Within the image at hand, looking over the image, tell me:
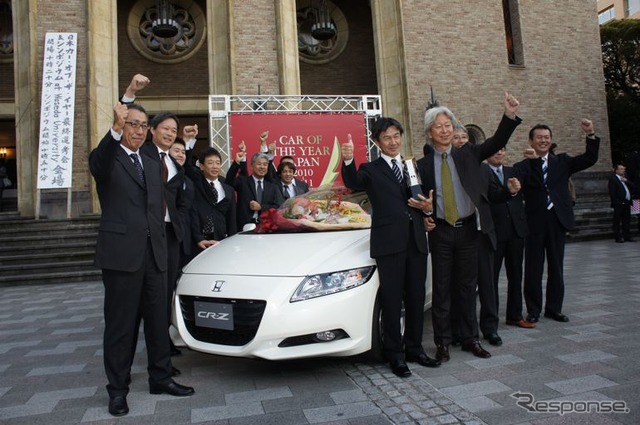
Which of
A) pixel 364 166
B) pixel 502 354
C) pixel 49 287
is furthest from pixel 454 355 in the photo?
pixel 49 287

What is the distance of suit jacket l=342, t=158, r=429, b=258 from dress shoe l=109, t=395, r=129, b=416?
192cm

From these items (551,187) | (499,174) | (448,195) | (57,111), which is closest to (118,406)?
(448,195)

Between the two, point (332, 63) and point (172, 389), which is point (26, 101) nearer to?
point (332, 63)

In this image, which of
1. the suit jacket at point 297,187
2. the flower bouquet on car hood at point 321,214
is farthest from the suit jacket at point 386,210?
the suit jacket at point 297,187

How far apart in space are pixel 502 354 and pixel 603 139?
53.9ft

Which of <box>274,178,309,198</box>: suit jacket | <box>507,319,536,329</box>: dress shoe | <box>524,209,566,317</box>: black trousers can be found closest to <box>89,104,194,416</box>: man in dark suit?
<box>274,178,309,198</box>: suit jacket

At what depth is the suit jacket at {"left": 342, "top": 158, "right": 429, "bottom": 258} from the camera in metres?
3.45

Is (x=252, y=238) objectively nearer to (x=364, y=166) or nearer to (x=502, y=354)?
(x=364, y=166)

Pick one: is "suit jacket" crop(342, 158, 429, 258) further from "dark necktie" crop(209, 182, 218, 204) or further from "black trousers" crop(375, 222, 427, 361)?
"dark necktie" crop(209, 182, 218, 204)

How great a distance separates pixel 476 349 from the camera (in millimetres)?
3744

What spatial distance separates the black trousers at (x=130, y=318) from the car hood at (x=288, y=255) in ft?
1.55

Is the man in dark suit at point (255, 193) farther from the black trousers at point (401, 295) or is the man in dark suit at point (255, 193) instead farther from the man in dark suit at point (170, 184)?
the black trousers at point (401, 295)

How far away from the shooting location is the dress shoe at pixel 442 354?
12.0 ft

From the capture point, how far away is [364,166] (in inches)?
142
